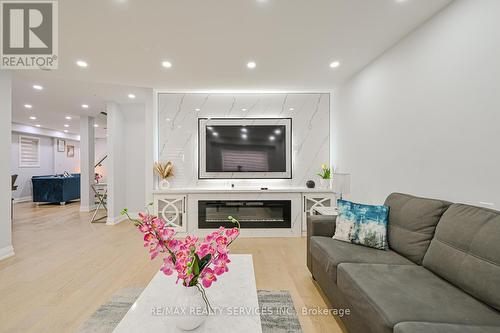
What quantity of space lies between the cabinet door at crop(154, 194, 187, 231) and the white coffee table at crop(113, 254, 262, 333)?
2419 mm

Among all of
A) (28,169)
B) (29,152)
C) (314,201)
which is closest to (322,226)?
(314,201)

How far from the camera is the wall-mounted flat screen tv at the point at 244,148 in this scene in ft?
14.1

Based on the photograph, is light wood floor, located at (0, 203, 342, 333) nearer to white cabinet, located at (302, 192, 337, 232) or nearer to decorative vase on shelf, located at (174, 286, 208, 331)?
white cabinet, located at (302, 192, 337, 232)

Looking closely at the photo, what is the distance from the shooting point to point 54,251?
3322 millimetres

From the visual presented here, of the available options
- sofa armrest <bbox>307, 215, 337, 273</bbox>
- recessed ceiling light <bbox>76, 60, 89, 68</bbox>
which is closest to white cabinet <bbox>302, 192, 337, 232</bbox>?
sofa armrest <bbox>307, 215, 337, 273</bbox>

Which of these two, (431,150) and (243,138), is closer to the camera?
(431,150)

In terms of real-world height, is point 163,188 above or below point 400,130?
below

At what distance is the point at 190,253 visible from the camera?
122 centimetres

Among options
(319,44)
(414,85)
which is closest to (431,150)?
(414,85)

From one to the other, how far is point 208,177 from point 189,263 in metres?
3.19

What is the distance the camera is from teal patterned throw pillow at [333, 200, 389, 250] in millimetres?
2109

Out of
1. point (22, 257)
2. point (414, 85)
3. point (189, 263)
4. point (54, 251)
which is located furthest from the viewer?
point (54, 251)

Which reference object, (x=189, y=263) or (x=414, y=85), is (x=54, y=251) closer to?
(x=189, y=263)

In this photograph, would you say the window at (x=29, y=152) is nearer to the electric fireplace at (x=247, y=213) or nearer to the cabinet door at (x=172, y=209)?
the cabinet door at (x=172, y=209)
